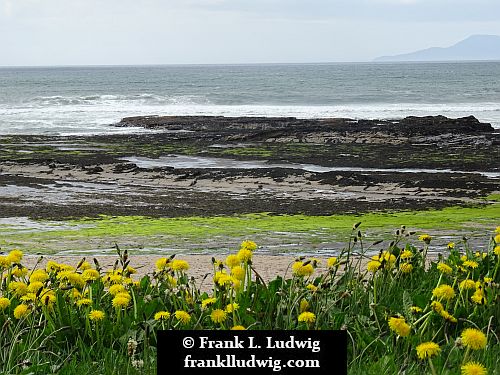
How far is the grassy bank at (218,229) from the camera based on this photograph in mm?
13836

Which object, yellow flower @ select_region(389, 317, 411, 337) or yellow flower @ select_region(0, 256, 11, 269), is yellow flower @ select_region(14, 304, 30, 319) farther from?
yellow flower @ select_region(389, 317, 411, 337)

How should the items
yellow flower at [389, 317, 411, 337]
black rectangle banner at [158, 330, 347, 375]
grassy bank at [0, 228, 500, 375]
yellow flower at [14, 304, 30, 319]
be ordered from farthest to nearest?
yellow flower at [14, 304, 30, 319]
grassy bank at [0, 228, 500, 375]
yellow flower at [389, 317, 411, 337]
black rectangle banner at [158, 330, 347, 375]

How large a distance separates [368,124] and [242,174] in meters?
15.0

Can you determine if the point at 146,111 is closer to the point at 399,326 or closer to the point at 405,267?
the point at 405,267

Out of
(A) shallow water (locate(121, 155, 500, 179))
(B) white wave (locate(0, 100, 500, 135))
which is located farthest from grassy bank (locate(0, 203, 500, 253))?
(B) white wave (locate(0, 100, 500, 135))

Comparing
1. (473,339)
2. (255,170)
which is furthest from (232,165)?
(473,339)

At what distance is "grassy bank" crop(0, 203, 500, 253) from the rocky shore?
0.83 metres

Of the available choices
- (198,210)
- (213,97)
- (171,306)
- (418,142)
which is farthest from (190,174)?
(213,97)

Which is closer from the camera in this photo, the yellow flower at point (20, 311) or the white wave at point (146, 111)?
the yellow flower at point (20, 311)

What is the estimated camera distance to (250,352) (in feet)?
7.84

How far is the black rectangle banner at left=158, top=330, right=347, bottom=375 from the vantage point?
239 cm

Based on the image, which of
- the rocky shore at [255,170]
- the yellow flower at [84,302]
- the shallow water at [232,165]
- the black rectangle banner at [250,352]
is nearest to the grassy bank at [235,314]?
the yellow flower at [84,302]

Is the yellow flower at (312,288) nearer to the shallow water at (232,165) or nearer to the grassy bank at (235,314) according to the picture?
the grassy bank at (235,314)
